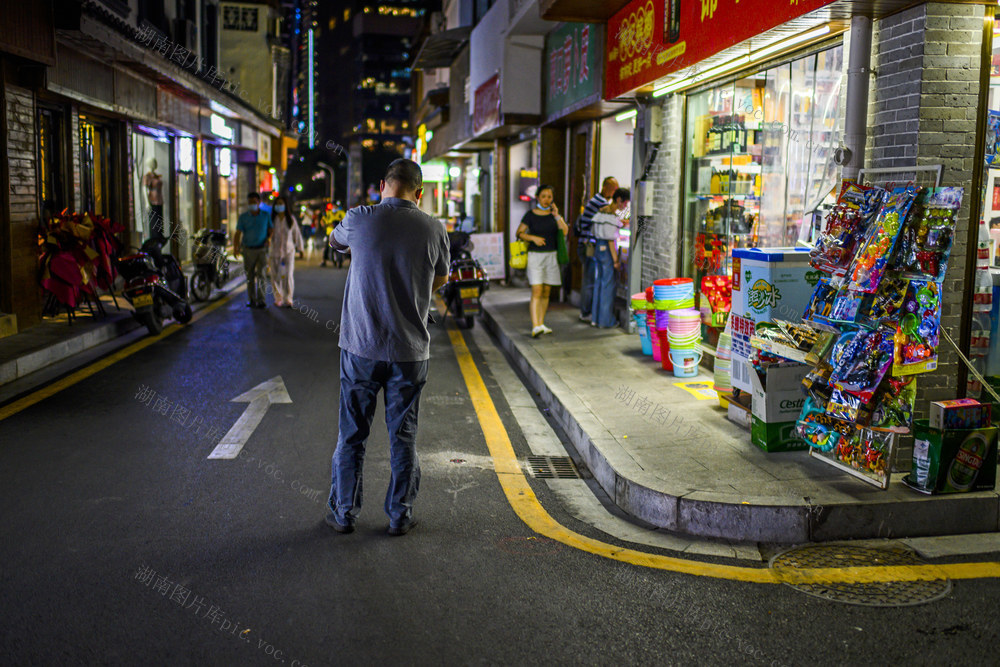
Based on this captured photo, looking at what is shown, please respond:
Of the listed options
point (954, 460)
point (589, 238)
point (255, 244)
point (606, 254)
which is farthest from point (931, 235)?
point (255, 244)

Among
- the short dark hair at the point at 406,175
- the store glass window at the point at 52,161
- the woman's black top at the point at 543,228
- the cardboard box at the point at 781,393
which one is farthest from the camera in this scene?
the store glass window at the point at 52,161

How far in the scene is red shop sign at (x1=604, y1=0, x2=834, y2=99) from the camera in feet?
22.9

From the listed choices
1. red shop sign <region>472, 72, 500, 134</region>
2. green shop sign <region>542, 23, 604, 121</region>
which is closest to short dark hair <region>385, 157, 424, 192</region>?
green shop sign <region>542, 23, 604, 121</region>

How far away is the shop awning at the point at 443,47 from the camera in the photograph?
78.4 feet

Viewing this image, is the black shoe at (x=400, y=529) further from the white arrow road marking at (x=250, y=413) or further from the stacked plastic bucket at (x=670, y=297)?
the stacked plastic bucket at (x=670, y=297)

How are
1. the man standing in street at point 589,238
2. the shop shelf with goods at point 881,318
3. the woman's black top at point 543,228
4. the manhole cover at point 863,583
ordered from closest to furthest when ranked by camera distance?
the manhole cover at point 863,583 < the shop shelf with goods at point 881,318 < the woman's black top at point 543,228 < the man standing in street at point 589,238

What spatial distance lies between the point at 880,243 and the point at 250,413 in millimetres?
5194

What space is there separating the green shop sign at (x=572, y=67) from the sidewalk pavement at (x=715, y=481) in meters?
5.63

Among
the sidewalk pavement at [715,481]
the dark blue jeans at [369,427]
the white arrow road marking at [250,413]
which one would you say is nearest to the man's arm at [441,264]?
the dark blue jeans at [369,427]

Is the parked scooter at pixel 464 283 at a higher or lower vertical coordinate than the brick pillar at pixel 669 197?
lower

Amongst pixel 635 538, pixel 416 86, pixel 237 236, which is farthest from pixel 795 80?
pixel 416 86

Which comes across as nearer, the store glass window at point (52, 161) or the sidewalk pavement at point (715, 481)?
the sidewalk pavement at point (715, 481)

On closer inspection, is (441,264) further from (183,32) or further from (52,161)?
(183,32)

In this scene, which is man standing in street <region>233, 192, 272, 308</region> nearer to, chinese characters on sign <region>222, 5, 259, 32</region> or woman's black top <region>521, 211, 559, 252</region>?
woman's black top <region>521, 211, 559, 252</region>
